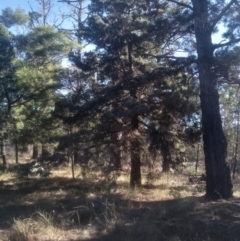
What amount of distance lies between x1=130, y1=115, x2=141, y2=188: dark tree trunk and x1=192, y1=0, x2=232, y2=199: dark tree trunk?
4447 mm

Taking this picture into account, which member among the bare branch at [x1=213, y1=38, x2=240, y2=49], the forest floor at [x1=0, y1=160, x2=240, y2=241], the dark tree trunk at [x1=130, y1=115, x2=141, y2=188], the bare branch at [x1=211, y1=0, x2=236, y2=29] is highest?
the bare branch at [x1=211, y1=0, x2=236, y2=29]

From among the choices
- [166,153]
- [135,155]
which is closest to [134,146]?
[135,155]

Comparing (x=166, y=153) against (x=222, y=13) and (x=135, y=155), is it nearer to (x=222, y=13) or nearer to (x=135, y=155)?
(x=135, y=155)

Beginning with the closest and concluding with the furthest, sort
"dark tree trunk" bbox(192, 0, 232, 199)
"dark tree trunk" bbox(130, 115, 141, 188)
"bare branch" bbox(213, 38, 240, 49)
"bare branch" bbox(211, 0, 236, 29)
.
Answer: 1. "bare branch" bbox(213, 38, 240, 49)
2. "bare branch" bbox(211, 0, 236, 29)
3. "dark tree trunk" bbox(192, 0, 232, 199)
4. "dark tree trunk" bbox(130, 115, 141, 188)

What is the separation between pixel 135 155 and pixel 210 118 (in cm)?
585

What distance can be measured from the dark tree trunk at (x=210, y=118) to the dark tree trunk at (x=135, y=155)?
445 cm

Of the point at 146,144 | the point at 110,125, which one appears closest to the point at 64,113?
the point at 110,125

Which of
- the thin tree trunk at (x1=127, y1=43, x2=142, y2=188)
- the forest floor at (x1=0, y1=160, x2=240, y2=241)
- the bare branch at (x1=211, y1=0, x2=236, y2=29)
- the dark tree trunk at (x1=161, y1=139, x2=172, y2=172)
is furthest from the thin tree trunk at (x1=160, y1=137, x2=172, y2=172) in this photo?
the bare branch at (x1=211, y1=0, x2=236, y2=29)

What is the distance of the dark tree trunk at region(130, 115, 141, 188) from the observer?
17.1 meters

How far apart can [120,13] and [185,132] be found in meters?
5.63

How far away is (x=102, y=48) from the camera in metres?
17.3

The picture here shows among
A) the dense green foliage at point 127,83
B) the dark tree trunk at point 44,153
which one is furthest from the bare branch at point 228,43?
the dark tree trunk at point 44,153

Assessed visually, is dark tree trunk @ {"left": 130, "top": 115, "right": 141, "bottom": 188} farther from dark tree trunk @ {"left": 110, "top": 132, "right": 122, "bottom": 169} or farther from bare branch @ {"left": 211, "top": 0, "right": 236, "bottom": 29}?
bare branch @ {"left": 211, "top": 0, "right": 236, "bottom": 29}

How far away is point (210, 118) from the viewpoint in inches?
505
